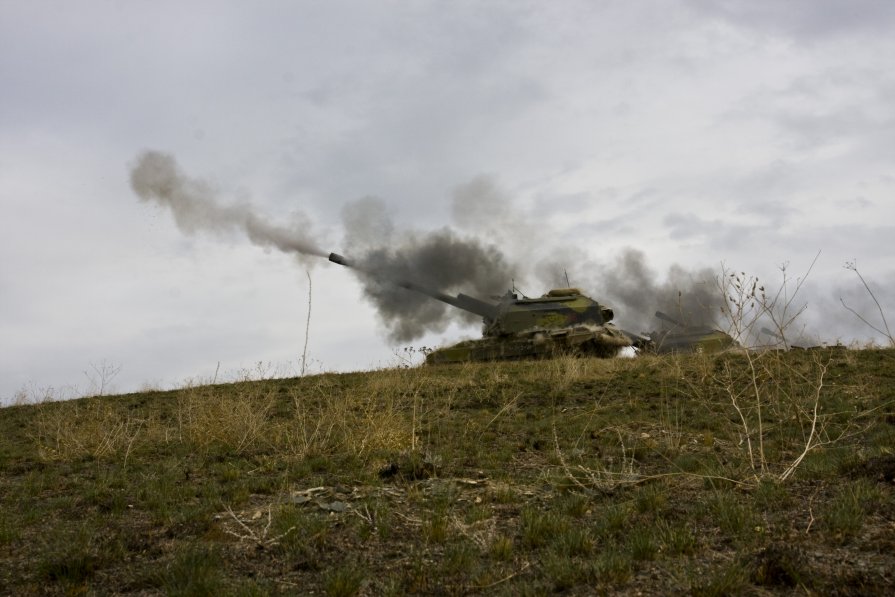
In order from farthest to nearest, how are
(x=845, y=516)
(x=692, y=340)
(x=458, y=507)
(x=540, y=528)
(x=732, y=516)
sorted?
(x=692, y=340)
(x=458, y=507)
(x=540, y=528)
(x=732, y=516)
(x=845, y=516)

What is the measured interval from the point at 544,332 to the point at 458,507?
18534 mm

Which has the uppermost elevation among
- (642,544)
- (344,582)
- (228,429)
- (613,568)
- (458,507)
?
(228,429)

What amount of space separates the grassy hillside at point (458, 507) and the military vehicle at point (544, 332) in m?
12.0


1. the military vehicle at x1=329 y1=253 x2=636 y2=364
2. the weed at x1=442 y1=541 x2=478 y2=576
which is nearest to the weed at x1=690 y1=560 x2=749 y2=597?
the weed at x1=442 y1=541 x2=478 y2=576

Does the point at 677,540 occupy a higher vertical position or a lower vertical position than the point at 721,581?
higher

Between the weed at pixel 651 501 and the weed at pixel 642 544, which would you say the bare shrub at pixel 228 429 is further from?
the weed at pixel 642 544

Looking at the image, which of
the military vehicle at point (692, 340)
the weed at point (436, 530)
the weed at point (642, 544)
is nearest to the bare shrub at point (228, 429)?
the weed at point (436, 530)

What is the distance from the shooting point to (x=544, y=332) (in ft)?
82.7

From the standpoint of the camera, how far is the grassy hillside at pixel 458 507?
16.2 ft

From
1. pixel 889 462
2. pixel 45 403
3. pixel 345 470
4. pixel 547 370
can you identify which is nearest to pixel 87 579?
pixel 345 470

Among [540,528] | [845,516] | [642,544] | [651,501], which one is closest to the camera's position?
[642,544]

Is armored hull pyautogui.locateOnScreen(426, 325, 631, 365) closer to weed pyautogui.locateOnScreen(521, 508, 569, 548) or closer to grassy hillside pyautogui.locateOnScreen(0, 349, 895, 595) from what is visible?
grassy hillside pyautogui.locateOnScreen(0, 349, 895, 595)

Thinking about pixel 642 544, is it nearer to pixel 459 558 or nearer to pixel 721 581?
pixel 721 581

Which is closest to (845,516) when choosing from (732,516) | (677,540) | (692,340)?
(732,516)
